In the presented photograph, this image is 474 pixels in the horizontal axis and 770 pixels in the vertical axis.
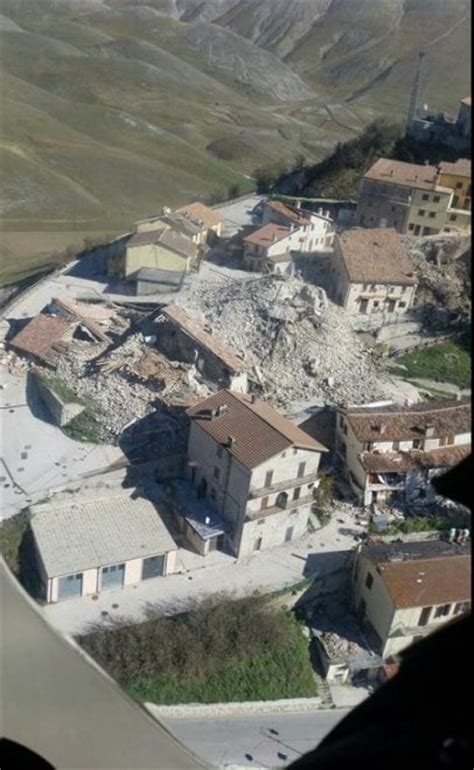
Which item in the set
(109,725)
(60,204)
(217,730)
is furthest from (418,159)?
(109,725)

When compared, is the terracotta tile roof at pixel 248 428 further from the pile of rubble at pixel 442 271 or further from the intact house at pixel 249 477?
the pile of rubble at pixel 442 271

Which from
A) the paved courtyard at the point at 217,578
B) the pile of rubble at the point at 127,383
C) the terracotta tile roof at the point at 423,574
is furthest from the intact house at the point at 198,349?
the terracotta tile roof at the point at 423,574

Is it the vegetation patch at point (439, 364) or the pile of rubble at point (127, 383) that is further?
the vegetation patch at point (439, 364)

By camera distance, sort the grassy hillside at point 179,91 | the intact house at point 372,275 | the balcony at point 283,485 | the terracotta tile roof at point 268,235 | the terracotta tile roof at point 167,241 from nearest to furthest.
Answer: the balcony at point 283,485, the intact house at point 372,275, the terracotta tile roof at point 167,241, the terracotta tile roof at point 268,235, the grassy hillside at point 179,91

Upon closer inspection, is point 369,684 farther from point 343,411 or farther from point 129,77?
point 129,77

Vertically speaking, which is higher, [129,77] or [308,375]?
[129,77]

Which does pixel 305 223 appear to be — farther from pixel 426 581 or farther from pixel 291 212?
pixel 426 581

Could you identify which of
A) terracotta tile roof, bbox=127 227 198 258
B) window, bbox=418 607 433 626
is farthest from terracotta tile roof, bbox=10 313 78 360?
window, bbox=418 607 433 626
